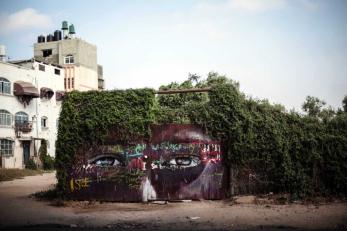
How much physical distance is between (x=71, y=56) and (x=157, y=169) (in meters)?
40.7

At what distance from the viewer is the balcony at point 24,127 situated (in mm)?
37969

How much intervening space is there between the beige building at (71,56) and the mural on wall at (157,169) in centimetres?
3688

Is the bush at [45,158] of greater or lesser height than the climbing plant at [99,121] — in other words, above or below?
below

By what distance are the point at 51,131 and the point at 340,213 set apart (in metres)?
38.5

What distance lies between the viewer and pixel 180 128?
41.8 feet

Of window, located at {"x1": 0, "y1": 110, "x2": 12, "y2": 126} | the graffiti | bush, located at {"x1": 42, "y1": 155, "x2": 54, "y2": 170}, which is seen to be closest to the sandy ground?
the graffiti

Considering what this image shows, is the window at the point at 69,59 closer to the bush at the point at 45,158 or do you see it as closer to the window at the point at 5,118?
the bush at the point at 45,158

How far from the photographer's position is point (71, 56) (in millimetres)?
49781

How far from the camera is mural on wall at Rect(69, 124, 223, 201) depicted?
41.1ft

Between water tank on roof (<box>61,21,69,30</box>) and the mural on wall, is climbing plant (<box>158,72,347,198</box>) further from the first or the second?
water tank on roof (<box>61,21,69,30</box>)

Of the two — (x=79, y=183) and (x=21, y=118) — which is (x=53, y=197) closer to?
(x=79, y=183)

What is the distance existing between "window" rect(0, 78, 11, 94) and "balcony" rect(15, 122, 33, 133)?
3.57 metres

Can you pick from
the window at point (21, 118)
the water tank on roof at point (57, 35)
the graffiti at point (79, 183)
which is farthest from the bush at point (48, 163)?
the graffiti at point (79, 183)

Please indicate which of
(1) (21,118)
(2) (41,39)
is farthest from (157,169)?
(2) (41,39)
